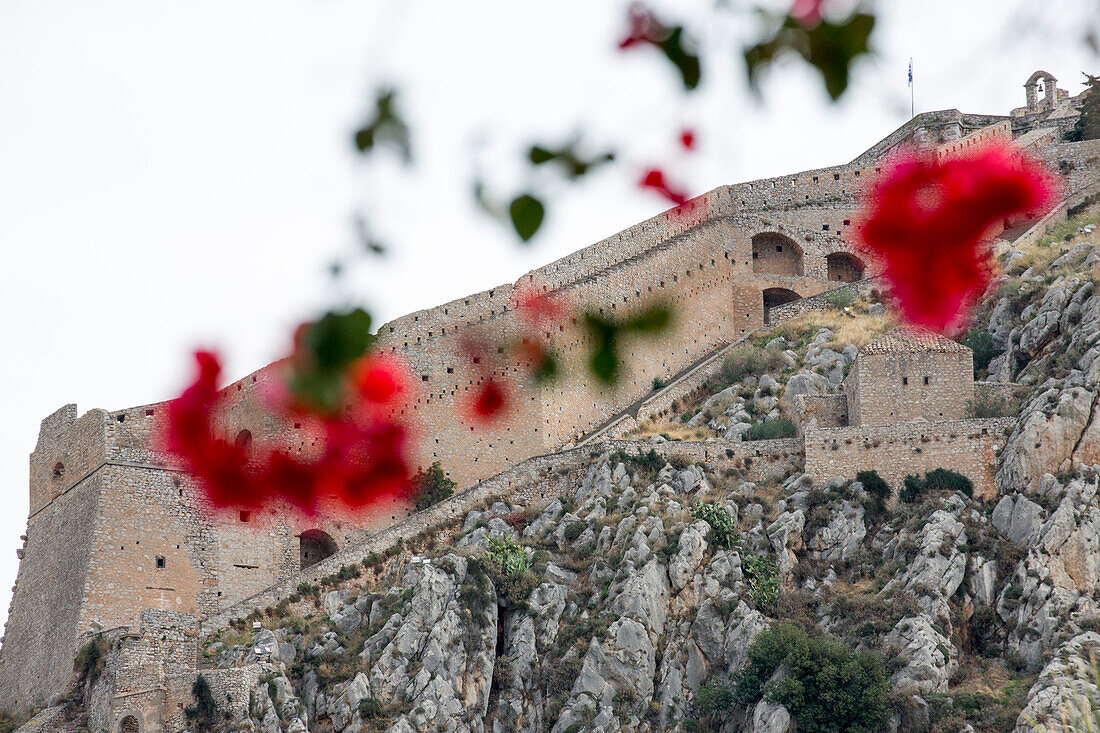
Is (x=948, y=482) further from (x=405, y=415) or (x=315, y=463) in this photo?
(x=315, y=463)

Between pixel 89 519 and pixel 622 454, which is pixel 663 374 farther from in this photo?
pixel 89 519

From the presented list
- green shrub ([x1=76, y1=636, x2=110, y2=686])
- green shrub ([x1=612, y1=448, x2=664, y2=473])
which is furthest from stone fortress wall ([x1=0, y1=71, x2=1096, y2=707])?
green shrub ([x1=76, y1=636, x2=110, y2=686])

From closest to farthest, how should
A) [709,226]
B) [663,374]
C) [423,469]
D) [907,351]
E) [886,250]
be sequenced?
1. [886,250]
2. [907,351]
3. [423,469]
4. [663,374]
5. [709,226]

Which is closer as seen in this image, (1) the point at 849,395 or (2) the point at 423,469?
Answer: (1) the point at 849,395

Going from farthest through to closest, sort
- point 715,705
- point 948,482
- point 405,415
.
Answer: point 405,415 < point 948,482 < point 715,705

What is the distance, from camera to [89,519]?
35000 millimetres

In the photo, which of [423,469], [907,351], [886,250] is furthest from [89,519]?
[886,250]

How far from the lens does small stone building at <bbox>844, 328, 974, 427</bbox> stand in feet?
111

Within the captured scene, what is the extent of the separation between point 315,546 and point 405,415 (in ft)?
13.1

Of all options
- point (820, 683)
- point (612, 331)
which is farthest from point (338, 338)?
point (820, 683)

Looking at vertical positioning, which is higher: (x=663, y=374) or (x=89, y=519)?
(x=663, y=374)

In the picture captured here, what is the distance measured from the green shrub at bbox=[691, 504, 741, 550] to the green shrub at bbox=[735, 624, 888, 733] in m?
3.38

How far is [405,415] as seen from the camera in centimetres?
3859

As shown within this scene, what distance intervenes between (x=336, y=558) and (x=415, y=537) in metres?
1.91
